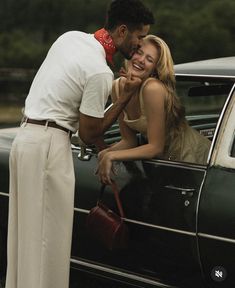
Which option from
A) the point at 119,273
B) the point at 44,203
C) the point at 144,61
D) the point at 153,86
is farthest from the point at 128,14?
the point at 119,273

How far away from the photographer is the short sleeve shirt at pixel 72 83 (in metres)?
Result: 3.87

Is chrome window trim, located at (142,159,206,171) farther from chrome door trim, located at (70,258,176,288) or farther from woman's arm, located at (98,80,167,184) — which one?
chrome door trim, located at (70,258,176,288)

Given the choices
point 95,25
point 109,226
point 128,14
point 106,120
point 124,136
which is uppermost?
point 128,14

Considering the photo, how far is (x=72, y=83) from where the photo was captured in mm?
3928

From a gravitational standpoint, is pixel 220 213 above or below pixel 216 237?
above

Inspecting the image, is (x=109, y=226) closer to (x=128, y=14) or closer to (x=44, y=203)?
(x=44, y=203)

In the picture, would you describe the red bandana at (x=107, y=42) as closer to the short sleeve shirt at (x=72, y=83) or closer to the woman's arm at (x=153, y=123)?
the short sleeve shirt at (x=72, y=83)

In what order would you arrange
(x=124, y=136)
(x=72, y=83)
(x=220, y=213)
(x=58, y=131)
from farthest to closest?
1. (x=124, y=136)
2. (x=58, y=131)
3. (x=72, y=83)
4. (x=220, y=213)

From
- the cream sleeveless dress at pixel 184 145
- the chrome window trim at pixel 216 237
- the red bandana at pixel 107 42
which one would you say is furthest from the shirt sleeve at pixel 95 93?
the chrome window trim at pixel 216 237

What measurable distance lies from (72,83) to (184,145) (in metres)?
0.73

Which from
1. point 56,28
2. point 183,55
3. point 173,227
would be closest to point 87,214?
point 173,227

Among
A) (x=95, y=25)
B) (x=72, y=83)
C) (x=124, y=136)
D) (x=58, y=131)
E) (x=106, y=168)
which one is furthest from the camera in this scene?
(x=95, y=25)

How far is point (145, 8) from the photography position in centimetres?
392

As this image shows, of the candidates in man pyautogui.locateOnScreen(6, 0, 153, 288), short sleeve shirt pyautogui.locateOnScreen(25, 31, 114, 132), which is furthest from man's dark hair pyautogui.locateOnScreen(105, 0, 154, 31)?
short sleeve shirt pyautogui.locateOnScreen(25, 31, 114, 132)
